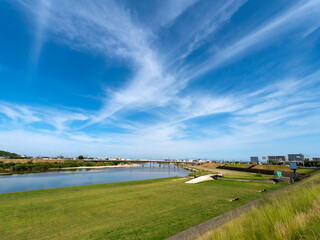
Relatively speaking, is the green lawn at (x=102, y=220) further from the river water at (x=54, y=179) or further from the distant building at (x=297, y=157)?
the distant building at (x=297, y=157)

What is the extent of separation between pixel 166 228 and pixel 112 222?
3721 millimetres

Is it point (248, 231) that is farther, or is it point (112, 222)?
point (112, 222)

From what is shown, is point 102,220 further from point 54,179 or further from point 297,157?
point 297,157

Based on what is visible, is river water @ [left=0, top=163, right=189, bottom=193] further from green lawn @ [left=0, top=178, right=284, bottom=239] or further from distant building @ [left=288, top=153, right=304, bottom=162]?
distant building @ [left=288, top=153, right=304, bottom=162]

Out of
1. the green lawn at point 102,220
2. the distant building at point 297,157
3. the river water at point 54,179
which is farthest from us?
the distant building at point 297,157

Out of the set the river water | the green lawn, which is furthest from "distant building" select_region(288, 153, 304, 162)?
the green lawn

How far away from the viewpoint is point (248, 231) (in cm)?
411

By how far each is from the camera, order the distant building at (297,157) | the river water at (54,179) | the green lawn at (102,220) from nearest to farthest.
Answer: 1. the green lawn at (102,220)
2. the river water at (54,179)
3. the distant building at (297,157)

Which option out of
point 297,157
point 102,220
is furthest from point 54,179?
point 297,157

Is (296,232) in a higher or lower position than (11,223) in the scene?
higher

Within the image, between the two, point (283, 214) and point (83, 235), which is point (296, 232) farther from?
point (83, 235)

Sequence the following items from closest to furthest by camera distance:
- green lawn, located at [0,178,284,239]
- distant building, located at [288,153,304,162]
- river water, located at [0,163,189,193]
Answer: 1. green lawn, located at [0,178,284,239]
2. river water, located at [0,163,189,193]
3. distant building, located at [288,153,304,162]

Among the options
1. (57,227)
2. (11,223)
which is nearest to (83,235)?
(57,227)

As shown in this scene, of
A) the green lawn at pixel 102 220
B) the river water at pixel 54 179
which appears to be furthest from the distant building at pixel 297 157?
the green lawn at pixel 102 220
